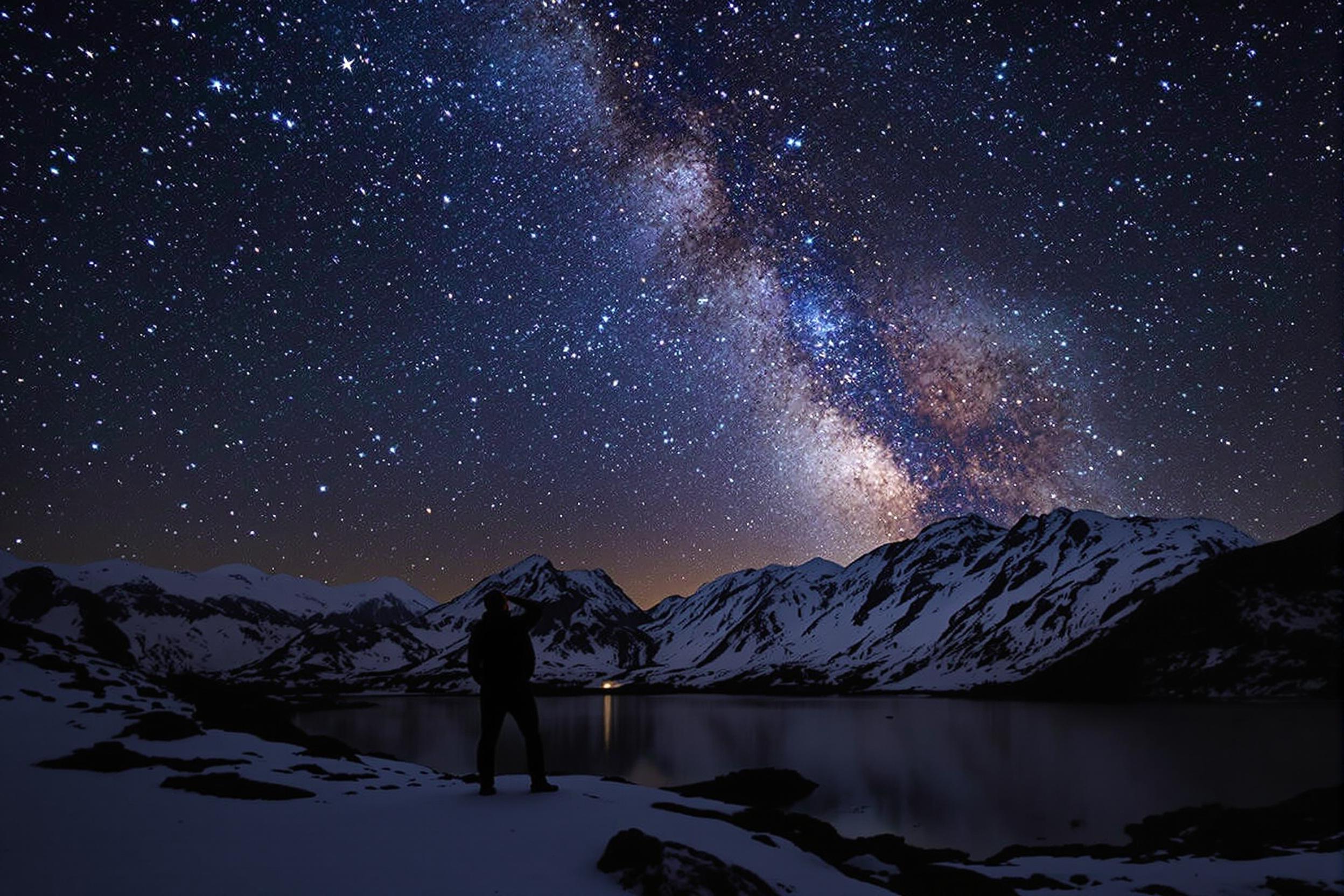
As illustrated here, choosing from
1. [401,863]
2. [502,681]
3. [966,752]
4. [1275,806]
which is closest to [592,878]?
[401,863]

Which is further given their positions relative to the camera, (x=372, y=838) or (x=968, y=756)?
(x=968, y=756)

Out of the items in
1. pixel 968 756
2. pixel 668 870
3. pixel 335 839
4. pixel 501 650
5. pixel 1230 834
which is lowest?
pixel 968 756

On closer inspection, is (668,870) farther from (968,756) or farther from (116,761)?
(968,756)

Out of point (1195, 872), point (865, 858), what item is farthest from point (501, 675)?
point (1195, 872)

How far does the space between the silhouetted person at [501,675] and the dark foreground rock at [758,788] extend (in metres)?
32.2

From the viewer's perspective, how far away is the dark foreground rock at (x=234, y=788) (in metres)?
13.7

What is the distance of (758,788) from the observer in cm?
4553

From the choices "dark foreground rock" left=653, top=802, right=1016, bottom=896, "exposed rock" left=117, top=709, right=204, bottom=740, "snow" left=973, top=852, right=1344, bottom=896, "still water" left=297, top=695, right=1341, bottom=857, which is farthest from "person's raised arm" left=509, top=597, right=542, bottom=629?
"still water" left=297, top=695, right=1341, bottom=857

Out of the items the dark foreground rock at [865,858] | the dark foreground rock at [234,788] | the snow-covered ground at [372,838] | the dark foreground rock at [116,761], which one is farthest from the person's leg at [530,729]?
the dark foreground rock at [116,761]

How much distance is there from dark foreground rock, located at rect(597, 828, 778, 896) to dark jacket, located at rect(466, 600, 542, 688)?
10.8 ft

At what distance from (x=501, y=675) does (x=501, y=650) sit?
0.41m

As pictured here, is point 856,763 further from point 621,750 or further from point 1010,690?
point 1010,690

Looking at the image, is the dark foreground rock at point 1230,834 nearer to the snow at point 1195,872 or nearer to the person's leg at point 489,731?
the snow at point 1195,872

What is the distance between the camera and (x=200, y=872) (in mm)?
8133
